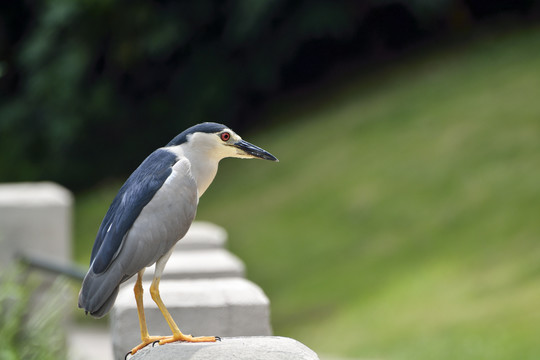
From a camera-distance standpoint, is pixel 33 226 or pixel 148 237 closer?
pixel 148 237

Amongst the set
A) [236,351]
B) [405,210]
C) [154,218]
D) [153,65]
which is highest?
[153,65]

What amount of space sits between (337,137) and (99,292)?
498 inches

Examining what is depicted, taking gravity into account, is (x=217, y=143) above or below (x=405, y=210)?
below

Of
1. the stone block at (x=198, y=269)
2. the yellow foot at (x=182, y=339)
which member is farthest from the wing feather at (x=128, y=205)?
the stone block at (x=198, y=269)

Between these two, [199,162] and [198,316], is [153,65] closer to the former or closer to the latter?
[198,316]

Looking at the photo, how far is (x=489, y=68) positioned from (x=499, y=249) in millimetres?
5791

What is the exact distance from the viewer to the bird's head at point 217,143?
118 inches

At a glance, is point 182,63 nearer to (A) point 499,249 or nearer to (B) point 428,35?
(B) point 428,35

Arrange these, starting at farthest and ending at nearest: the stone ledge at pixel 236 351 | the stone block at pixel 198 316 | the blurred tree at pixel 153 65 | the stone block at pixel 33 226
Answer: the blurred tree at pixel 153 65 → the stone block at pixel 33 226 → the stone block at pixel 198 316 → the stone ledge at pixel 236 351

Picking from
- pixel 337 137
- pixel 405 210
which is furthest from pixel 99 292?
pixel 337 137

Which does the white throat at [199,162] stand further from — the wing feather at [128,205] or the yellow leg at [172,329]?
the yellow leg at [172,329]

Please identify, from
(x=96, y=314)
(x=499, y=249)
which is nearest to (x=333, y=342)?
(x=499, y=249)

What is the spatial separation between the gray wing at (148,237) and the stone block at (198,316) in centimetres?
45

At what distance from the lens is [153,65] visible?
19906 mm
